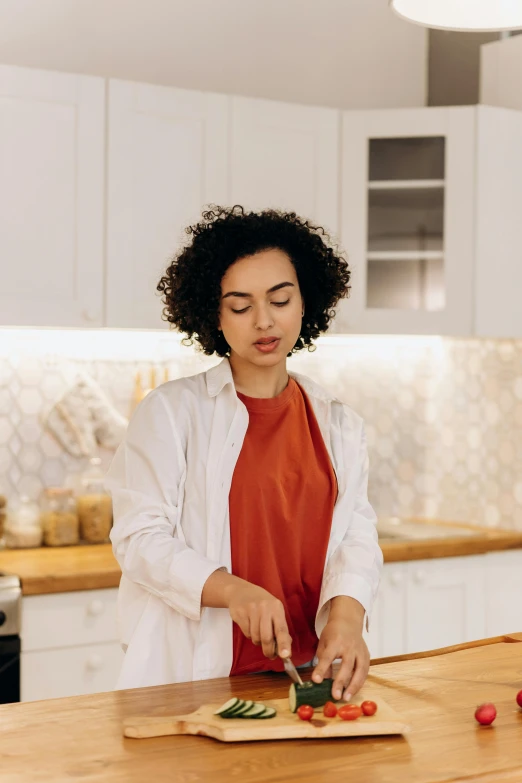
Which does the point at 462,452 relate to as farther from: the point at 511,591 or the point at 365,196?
the point at 365,196

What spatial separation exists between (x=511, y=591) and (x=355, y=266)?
119 cm

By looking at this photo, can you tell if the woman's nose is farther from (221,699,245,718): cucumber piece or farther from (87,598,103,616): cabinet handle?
(87,598,103,616): cabinet handle

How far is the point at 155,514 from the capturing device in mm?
1738

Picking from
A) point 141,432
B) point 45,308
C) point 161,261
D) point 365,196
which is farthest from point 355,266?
point 141,432

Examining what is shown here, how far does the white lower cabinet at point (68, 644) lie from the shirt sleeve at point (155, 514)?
38.3 inches

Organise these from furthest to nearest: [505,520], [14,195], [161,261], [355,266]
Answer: [505,520], [355,266], [161,261], [14,195]

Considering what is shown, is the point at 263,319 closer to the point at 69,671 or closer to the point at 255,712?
the point at 255,712

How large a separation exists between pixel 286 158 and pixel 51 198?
0.77m

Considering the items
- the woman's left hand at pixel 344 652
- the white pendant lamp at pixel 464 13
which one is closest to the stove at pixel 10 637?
the woman's left hand at pixel 344 652

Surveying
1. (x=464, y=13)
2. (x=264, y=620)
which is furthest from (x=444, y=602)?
(x=464, y=13)

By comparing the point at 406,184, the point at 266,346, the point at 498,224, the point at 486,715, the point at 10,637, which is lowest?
the point at 10,637

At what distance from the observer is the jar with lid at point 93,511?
3.24 meters

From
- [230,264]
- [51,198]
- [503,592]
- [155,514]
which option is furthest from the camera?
[503,592]

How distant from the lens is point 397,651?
327cm
